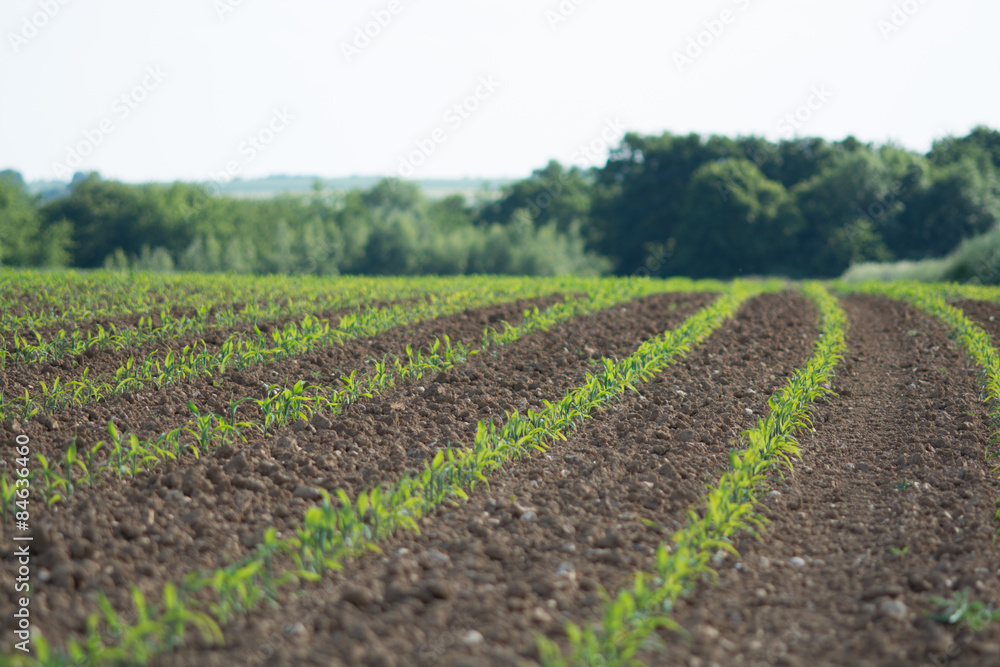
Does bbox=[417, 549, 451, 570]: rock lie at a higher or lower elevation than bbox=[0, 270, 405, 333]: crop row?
lower

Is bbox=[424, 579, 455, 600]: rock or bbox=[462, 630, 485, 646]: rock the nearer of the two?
bbox=[462, 630, 485, 646]: rock

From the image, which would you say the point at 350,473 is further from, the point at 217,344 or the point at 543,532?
the point at 217,344

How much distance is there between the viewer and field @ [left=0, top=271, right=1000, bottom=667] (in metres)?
2.89

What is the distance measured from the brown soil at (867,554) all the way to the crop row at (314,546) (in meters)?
1.51

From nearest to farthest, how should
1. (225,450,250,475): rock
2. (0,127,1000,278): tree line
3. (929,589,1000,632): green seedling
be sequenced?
1. (929,589,1000,632): green seedling
2. (225,450,250,475): rock
3. (0,127,1000,278): tree line

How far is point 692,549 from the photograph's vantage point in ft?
11.6

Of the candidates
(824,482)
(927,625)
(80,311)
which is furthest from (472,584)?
(80,311)

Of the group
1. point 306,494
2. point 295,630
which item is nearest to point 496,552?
point 295,630

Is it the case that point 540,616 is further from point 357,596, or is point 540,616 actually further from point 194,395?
point 194,395

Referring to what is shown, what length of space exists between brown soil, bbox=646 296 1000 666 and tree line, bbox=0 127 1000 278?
3629 cm

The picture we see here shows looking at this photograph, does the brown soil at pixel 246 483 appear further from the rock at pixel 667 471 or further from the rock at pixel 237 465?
the rock at pixel 667 471

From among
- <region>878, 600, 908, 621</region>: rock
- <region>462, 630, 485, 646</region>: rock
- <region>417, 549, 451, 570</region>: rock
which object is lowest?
<region>878, 600, 908, 621</region>: rock

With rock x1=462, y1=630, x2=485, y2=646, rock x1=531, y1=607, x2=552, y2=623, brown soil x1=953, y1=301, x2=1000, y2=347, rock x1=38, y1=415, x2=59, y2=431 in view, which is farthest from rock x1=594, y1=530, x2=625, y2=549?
brown soil x1=953, y1=301, x2=1000, y2=347

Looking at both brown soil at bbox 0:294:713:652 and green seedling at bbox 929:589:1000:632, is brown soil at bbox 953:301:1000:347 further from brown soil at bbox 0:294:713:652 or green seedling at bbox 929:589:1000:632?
green seedling at bbox 929:589:1000:632
